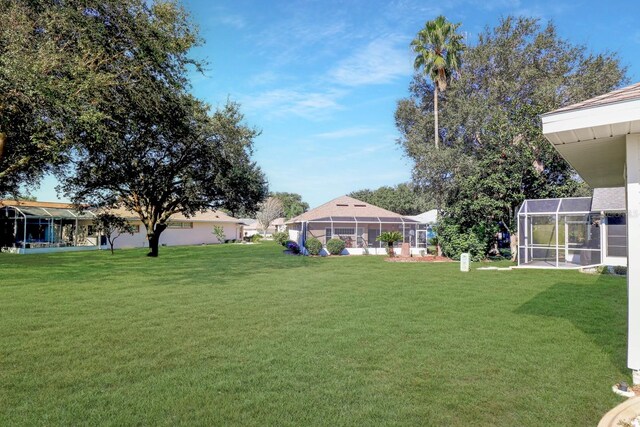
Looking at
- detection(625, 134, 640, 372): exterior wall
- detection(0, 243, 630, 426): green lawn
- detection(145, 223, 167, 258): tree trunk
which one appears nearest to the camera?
detection(0, 243, 630, 426): green lawn

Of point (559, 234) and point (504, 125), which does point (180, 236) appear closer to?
point (504, 125)

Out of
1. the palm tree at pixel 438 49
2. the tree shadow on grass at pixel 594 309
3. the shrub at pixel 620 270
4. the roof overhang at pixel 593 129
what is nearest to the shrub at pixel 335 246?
the palm tree at pixel 438 49

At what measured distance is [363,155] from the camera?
1131 inches

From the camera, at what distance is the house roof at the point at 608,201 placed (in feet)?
52.4

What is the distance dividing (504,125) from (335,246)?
1259cm

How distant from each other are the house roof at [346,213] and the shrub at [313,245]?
2200 mm

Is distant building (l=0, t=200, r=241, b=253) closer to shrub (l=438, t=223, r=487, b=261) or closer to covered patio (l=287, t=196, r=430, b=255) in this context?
covered patio (l=287, t=196, r=430, b=255)

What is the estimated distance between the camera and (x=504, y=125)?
22.7m

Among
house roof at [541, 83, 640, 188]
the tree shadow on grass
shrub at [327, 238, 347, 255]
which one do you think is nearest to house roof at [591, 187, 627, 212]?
the tree shadow on grass

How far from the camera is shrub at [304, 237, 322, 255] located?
86.3 feet

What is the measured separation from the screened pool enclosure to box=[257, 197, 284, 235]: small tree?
163 ft

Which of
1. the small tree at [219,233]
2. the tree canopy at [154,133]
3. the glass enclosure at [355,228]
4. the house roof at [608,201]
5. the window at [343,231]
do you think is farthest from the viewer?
the small tree at [219,233]

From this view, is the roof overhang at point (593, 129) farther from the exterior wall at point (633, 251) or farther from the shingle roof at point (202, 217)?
the shingle roof at point (202, 217)

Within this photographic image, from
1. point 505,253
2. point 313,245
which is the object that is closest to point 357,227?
point 313,245
